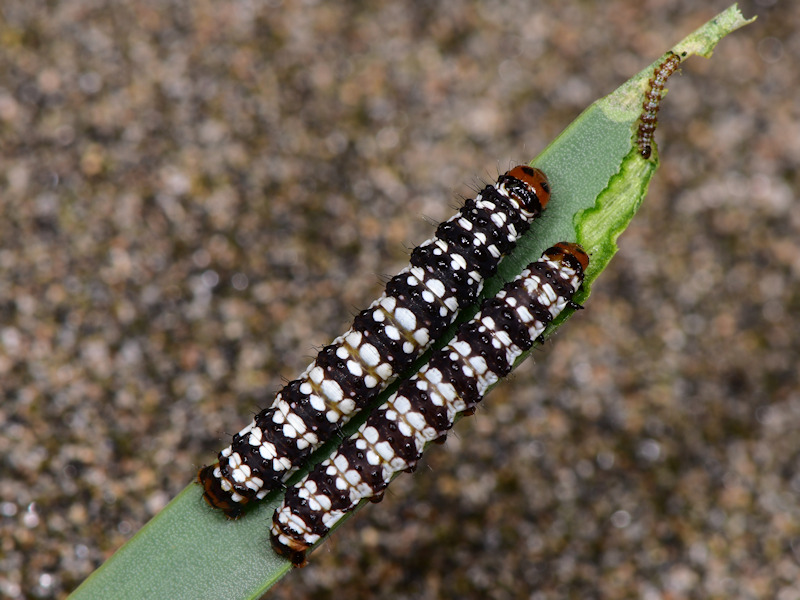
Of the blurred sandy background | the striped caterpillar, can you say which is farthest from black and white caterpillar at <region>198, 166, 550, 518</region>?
the blurred sandy background

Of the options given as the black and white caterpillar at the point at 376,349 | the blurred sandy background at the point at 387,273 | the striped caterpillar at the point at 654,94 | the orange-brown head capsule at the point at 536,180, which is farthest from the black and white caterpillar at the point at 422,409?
the blurred sandy background at the point at 387,273

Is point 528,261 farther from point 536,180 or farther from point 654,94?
point 654,94

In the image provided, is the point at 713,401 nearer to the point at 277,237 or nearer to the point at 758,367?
the point at 758,367

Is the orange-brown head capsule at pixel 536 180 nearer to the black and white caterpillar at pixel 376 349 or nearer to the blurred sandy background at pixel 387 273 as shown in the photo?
the black and white caterpillar at pixel 376 349

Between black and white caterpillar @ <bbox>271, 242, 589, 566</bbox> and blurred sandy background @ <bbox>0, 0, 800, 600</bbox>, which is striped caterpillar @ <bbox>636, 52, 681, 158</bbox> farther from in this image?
blurred sandy background @ <bbox>0, 0, 800, 600</bbox>

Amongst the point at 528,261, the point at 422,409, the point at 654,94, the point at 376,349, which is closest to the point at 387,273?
the point at 528,261

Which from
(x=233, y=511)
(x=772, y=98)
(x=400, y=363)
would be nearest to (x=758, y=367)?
(x=772, y=98)
